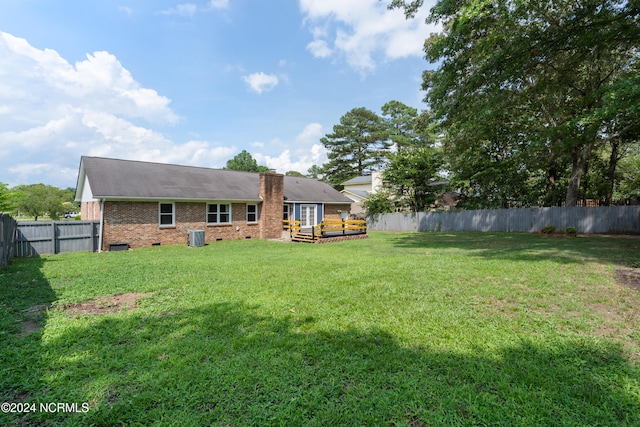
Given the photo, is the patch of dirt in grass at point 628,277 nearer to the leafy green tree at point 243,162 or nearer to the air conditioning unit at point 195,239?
the air conditioning unit at point 195,239

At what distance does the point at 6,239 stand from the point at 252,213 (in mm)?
10745

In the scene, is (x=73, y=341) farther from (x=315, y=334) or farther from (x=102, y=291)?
(x=315, y=334)

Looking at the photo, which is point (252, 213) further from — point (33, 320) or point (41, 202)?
point (41, 202)

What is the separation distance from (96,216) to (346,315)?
48.1ft

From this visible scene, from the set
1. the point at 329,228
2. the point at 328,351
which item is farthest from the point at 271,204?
the point at 328,351

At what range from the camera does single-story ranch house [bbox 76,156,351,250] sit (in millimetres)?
13469

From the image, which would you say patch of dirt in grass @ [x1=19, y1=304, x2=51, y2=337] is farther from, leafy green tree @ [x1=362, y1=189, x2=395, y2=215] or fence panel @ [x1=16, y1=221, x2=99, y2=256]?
leafy green tree @ [x1=362, y1=189, x2=395, y2=215]

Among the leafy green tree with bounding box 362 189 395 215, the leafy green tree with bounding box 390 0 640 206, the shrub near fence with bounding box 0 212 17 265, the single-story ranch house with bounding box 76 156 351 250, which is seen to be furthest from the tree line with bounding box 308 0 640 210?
the shrub near fence with bounding box 0 212 17 265

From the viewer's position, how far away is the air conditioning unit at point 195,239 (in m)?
14.2

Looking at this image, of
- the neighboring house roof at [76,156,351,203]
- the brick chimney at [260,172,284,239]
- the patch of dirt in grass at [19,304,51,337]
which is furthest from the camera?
the brick chimney at [260,172,284,239]

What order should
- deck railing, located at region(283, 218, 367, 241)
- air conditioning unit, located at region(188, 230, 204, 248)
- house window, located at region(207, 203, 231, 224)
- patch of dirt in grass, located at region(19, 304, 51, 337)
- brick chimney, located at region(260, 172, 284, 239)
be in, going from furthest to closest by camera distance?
brick chimney, located at region(260, 172, 284, 239) → house window, located at region(207, 203, 231, 224) → deck railing, located at region(283, 218, 367, 241) → air conditioning unit, located at region(188, 230, 204, 248) → patch of dirt in grass, located at region(19, 304, 51, 337)

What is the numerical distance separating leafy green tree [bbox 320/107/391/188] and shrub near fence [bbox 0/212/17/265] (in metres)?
38.5

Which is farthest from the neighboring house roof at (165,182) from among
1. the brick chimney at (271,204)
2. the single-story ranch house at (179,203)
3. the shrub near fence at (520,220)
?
the shrub near fence at (520,220)
